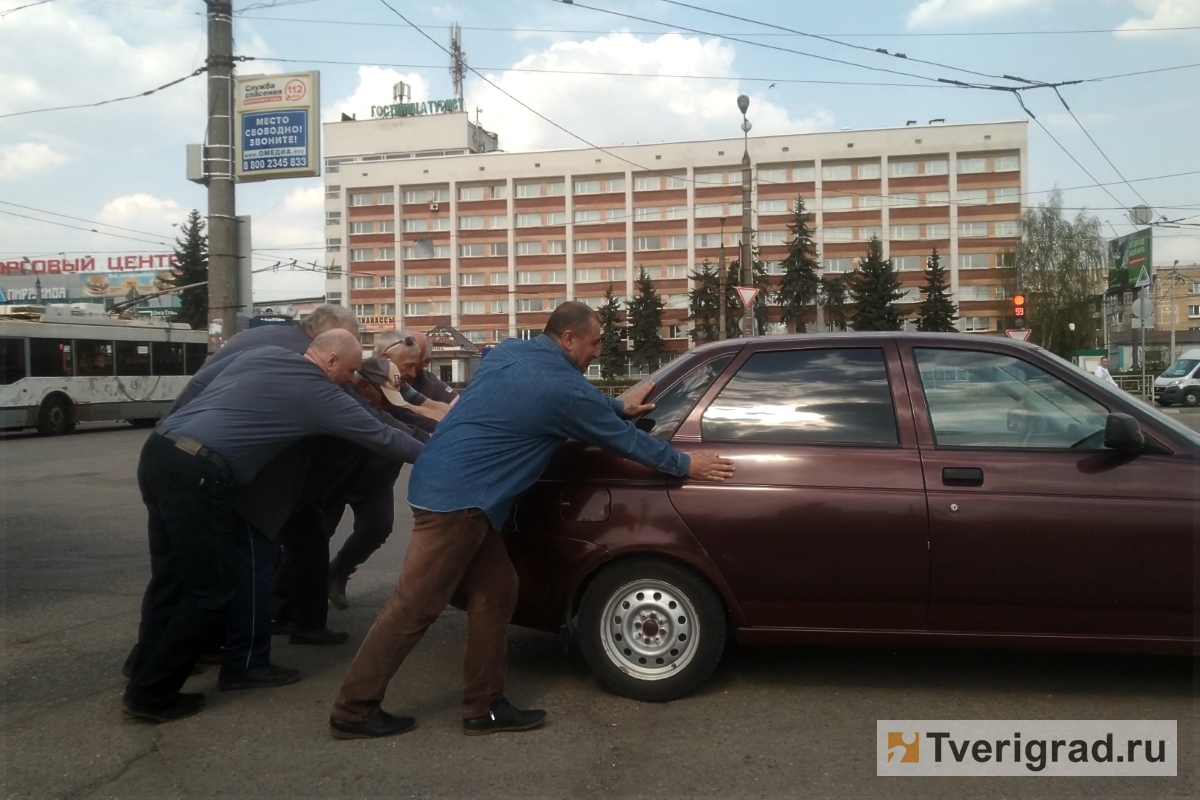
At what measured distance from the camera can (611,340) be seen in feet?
229

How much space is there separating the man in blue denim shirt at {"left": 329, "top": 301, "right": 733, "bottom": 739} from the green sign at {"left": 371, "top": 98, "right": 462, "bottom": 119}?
89.7 metres

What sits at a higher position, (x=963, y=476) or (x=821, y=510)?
(x=963, y=476)

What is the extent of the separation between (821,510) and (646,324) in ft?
218

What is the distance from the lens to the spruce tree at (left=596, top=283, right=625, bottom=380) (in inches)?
2697

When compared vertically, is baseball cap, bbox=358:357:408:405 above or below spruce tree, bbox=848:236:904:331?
below

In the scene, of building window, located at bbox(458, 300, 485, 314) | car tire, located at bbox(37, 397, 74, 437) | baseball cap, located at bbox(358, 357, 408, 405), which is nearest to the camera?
baseball cap, located at bbox(358, 357, 408, 405)

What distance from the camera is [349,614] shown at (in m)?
6.46

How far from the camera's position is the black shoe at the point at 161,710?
4.41 meters

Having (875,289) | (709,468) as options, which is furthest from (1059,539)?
(875,289)

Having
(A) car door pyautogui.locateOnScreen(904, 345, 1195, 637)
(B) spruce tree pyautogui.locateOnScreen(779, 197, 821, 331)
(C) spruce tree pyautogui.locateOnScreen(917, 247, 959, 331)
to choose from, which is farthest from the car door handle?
(B) spruce tree pyautogui.locateOnScreen(779, 197, 821, 331)

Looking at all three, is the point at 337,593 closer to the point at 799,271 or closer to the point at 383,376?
the point at 383,376

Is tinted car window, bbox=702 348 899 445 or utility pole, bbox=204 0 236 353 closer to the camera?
tinted car window, bbox=702 348 899 445

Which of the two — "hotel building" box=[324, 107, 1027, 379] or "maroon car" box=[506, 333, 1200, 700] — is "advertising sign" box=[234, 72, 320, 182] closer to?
"maroon car" box=[506, 333, 1200, 700]

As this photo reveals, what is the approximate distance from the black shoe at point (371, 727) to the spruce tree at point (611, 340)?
6212 cm
